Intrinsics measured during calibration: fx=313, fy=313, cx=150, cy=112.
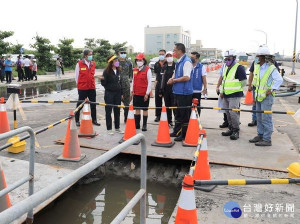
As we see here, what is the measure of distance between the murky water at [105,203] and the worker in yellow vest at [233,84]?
7.85ft

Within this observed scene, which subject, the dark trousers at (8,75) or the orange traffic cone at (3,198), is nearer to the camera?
the orange traffic cone at (3,198)

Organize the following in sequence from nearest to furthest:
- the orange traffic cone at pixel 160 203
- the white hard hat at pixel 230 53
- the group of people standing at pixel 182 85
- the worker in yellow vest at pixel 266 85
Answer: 1. the orange traffic cone at pixel 160 203
2. the worker in yellow vest at pixel 266 85
3. the group of people standing at pixel 182 85
4. the white hard hat at pixel 230 53

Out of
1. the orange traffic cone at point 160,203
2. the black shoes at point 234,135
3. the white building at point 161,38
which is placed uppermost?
the white building at point 161,38

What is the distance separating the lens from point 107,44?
1725 inches

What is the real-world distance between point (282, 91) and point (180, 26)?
118 meters

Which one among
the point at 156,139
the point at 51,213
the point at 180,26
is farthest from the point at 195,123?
the point at 180,26

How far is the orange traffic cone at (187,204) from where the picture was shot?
265 cm

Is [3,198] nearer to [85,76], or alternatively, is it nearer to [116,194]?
[116,194]

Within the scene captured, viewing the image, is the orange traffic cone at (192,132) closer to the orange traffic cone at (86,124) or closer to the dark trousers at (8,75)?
the orange traffic cone at (86,124)

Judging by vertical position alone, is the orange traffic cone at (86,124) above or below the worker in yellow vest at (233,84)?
below

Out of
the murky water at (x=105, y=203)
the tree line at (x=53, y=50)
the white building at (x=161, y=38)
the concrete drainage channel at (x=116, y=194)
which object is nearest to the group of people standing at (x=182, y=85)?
the concrete drainage channel at (x=116, y=194)

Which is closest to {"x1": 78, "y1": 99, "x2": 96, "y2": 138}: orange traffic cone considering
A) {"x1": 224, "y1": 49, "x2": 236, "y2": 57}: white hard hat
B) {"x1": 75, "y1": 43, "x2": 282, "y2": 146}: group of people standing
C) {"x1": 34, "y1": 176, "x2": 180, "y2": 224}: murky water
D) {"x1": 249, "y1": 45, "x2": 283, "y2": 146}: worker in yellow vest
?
{"x1": 75, "y1": 43, "x2": 282, "y2": 146}: group of people standing

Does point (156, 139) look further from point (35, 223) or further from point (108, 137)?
point (35, 223)

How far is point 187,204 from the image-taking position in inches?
107
